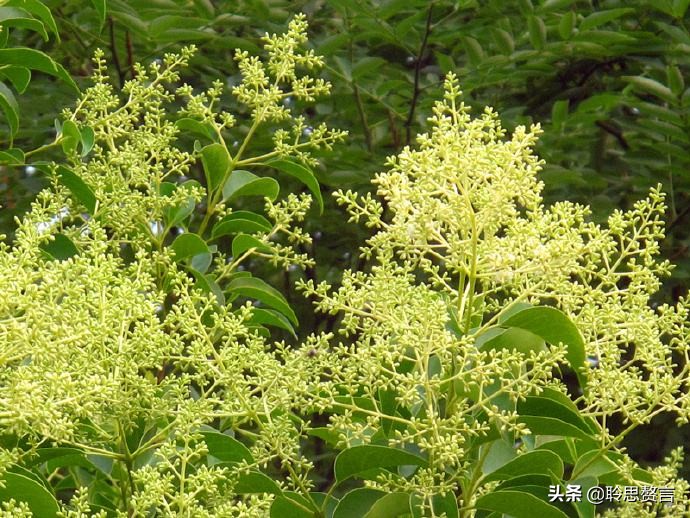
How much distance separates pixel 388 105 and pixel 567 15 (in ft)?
2.17

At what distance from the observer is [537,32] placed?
393cm

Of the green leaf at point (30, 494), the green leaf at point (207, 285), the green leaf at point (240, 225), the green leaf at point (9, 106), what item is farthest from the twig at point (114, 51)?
the green leaf at point (30, 494)

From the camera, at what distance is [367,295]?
1.73m

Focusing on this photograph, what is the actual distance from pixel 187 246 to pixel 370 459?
631mm

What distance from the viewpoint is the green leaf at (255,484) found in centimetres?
176

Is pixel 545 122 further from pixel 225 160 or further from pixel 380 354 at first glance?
pixel 380 354

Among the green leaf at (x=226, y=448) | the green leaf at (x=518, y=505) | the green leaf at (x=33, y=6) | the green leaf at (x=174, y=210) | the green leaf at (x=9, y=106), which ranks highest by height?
the green leaf at (x=33, y=6)

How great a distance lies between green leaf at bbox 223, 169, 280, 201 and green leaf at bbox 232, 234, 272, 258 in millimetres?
106

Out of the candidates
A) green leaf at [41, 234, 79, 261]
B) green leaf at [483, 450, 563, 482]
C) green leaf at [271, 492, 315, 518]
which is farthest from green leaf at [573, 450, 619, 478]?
green leaf at [41, 234, 79, 261]

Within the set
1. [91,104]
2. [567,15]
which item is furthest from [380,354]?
[567,15]

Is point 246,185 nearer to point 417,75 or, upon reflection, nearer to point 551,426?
point 551,426

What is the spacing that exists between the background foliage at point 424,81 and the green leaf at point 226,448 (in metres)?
1.96

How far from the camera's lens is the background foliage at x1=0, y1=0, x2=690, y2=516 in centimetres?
389

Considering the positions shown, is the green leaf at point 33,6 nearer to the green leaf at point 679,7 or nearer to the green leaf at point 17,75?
the green leaf at point 17,75
